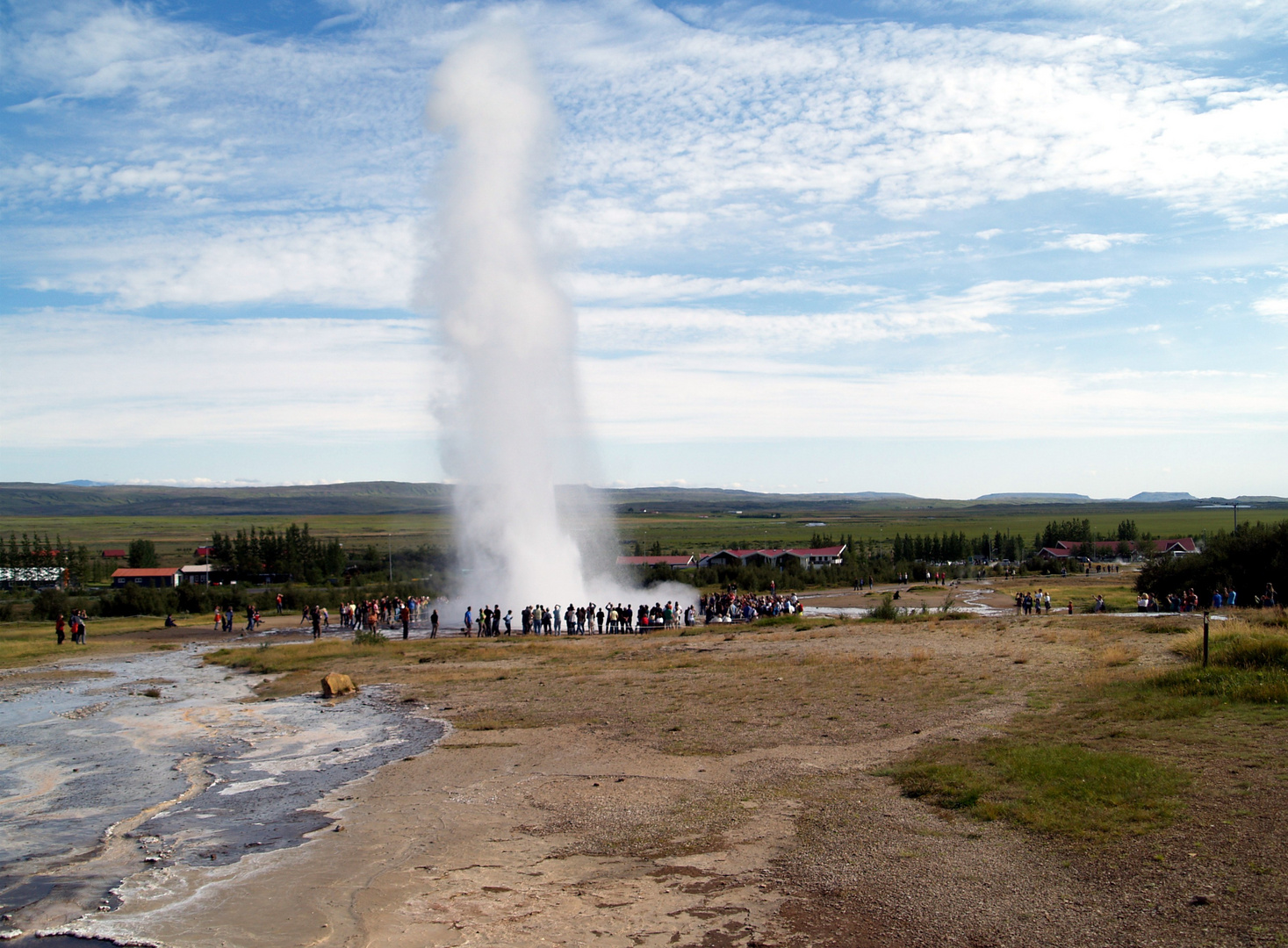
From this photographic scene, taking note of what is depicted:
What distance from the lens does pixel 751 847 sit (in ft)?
29.9

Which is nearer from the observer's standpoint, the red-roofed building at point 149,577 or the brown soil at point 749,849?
the brown soil at point 749,849

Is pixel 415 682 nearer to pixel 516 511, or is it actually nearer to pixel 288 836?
pixel 288 836

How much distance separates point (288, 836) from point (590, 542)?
33843mm

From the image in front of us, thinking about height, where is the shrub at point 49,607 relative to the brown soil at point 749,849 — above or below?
below

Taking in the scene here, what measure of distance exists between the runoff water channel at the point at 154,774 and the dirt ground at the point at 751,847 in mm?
531

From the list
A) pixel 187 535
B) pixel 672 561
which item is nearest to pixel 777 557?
pixel 672 561

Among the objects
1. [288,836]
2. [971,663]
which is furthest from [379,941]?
[971,663]

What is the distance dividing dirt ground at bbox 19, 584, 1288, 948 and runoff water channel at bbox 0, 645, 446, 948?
1.74 feet

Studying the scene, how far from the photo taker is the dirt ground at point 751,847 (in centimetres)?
713

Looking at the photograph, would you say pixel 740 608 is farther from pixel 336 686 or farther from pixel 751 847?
pixel 751 847

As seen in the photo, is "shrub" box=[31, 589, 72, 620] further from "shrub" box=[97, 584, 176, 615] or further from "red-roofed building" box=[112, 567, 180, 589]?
"red-roofed building" box=[112, 567, 180, 589]

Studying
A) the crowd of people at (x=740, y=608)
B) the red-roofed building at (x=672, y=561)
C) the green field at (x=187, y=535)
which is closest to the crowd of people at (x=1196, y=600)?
the crowd of people at (x=740, y=608)

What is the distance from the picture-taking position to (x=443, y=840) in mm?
9898

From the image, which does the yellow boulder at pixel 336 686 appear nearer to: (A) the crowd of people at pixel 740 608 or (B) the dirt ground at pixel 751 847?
(B) the dirt ground at pixel 751 847
